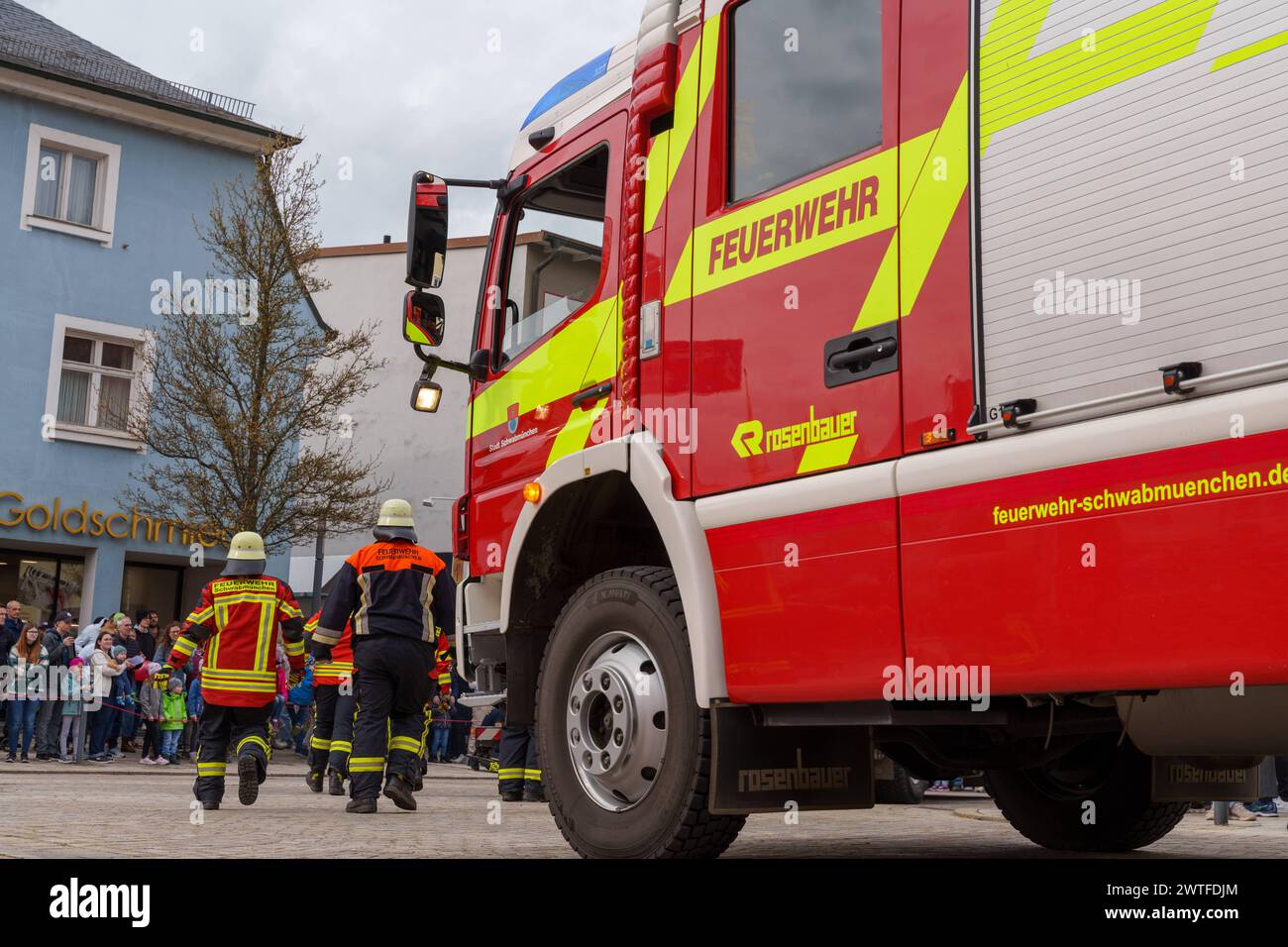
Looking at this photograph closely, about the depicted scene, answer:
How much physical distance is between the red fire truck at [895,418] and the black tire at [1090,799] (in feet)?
0.06

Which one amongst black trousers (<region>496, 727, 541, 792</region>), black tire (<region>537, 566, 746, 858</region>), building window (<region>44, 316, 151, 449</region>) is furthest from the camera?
building window (<region>44, 316, 151, 449</region>)

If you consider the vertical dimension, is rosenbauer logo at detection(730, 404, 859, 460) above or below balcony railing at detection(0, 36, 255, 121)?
below

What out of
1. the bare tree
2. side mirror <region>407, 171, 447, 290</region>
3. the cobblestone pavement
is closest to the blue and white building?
the bare tree

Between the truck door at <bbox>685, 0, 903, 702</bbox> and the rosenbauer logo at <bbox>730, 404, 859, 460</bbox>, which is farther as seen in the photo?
the rosenbauer logo at <bbox>730, 404, 859, 460</bbox>

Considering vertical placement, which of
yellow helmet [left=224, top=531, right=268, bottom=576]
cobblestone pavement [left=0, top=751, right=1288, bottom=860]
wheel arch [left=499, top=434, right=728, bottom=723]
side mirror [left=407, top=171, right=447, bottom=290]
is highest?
side mirror [left=407, top=171, right=447, bottom=290]

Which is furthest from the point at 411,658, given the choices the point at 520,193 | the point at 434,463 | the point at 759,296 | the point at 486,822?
the point at 434,463

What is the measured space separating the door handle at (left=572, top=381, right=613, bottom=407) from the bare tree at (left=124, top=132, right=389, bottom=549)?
1562cm

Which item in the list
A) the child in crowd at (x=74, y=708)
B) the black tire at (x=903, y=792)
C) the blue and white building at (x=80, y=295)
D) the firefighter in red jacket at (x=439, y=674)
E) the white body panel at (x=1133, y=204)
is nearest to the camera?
the white body panel at (x=1133, y=204)

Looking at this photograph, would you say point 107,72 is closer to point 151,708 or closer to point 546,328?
point 151,708

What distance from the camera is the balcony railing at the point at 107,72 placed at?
23570 mm

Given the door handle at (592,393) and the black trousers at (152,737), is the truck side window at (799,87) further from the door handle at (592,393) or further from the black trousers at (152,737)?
the black trousers at (152,737)

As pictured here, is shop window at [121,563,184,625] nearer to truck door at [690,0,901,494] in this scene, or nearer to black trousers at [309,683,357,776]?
black trousers at [309,683,357,776]

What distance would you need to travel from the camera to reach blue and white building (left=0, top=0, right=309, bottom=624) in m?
23.0

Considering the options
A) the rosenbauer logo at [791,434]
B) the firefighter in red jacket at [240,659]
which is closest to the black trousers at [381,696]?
the firefighter in red jacket at [240,659]
